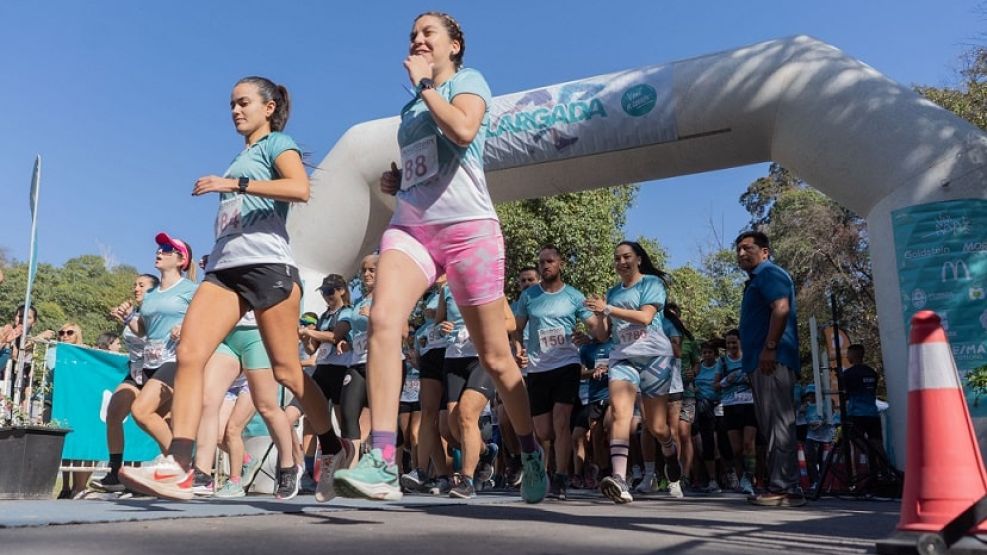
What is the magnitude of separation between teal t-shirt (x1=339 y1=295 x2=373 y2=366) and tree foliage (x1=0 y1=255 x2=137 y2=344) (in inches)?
1993

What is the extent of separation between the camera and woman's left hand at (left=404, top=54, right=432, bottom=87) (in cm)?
370

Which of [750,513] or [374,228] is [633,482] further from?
[750,513]

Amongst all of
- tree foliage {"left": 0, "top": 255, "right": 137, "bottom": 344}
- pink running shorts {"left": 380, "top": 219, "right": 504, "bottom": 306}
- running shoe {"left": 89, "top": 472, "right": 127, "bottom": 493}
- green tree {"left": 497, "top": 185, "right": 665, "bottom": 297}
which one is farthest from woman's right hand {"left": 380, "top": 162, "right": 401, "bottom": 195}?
tree foliage {"left": 0, "top": 255, "right": 137, "bottom": 344}

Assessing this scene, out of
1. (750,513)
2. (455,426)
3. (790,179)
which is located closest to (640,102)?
(455,426)

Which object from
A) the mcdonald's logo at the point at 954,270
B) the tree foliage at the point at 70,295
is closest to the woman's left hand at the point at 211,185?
the mcdonald's logo at the point at 954,270

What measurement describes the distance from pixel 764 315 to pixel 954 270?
275 cm

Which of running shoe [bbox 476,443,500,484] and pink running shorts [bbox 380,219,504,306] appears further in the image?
running shoe [bbox 476,443,500,484]

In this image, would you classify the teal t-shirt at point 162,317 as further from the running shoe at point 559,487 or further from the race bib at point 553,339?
the running shoe at point 559,487

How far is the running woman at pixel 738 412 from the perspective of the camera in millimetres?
10406

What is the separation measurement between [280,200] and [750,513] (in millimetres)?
3070

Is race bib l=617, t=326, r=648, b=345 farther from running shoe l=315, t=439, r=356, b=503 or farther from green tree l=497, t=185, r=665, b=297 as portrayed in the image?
green tree l=497, t=185, r=665, b=297

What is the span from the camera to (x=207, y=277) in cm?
429

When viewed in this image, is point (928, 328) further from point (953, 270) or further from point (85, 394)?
point (85, 394)

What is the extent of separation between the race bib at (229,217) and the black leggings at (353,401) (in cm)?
310
